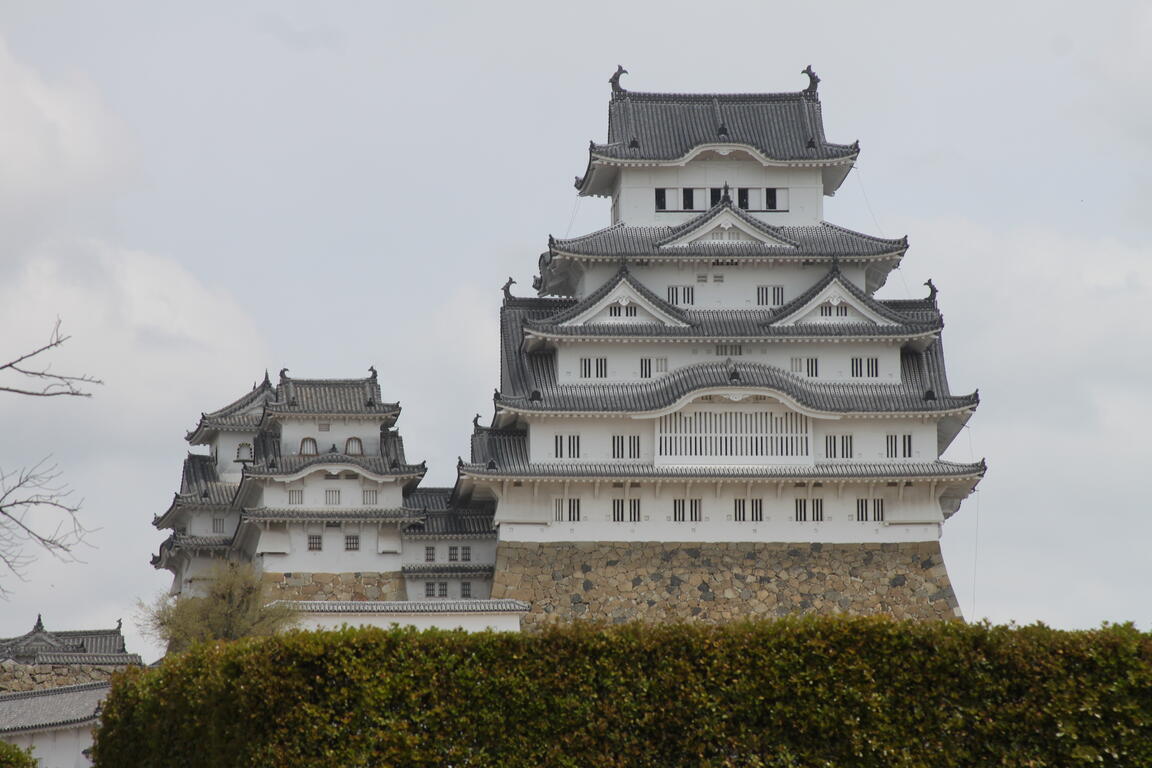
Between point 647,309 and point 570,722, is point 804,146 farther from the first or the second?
point 570,722

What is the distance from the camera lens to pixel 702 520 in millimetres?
60062

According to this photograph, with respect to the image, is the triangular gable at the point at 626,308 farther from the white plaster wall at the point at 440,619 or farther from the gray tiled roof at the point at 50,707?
the gray tiled roof at the point at 50,707

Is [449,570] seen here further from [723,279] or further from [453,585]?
[723,279]

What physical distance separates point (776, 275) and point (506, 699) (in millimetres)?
36523

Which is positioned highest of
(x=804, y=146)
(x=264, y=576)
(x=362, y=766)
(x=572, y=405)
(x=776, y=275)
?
(x=804, y=146)

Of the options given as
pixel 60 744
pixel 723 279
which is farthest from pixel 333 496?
pixel 723 279

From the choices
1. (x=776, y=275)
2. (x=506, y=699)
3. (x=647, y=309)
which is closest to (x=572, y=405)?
(x=647, y=309)

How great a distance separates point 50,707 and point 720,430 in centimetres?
2134

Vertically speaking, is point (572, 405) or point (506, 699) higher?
point (572, 405)

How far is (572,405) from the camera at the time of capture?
60.7 m

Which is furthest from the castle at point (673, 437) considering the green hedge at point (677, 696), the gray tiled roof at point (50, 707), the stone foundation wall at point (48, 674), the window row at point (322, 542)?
the green hedge at point (677, 696)

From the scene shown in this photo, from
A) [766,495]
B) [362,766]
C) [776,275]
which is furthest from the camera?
[776,275]

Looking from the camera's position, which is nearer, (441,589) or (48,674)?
(441,589)

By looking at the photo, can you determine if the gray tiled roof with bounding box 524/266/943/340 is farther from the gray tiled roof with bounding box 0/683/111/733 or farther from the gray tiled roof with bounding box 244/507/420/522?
the gray tiled roof with bounding box 0/683/111/733
